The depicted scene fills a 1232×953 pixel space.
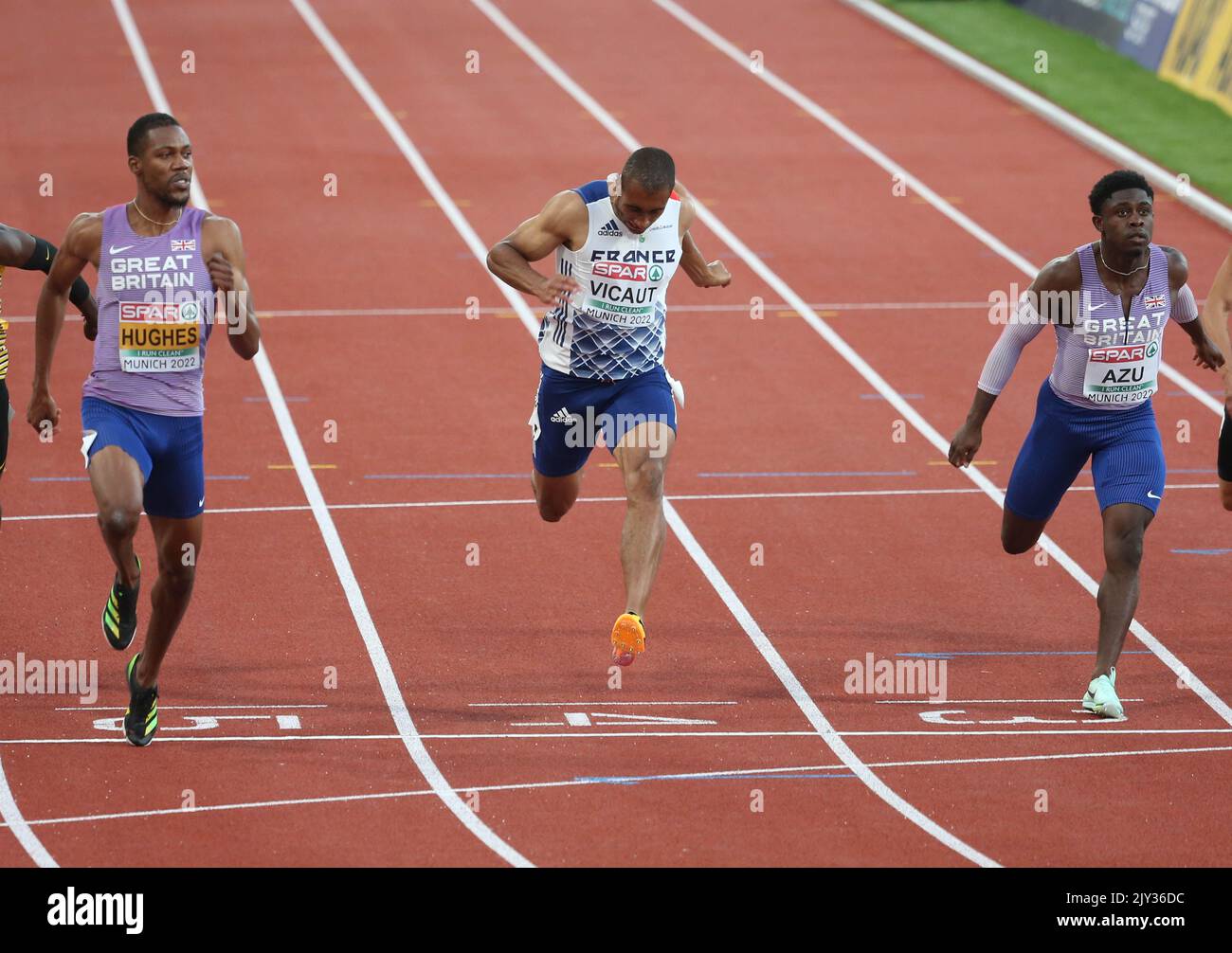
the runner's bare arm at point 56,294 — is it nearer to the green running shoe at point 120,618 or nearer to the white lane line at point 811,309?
the green running shoe at point 120,618

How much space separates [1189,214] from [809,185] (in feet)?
11.5

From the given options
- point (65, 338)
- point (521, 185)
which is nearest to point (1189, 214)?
point (521, 185)

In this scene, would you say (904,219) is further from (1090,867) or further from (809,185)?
(1090,867)

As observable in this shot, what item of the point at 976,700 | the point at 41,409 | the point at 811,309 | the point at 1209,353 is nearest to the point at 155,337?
the point at 41,409

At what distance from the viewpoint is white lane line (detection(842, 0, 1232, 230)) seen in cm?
1958

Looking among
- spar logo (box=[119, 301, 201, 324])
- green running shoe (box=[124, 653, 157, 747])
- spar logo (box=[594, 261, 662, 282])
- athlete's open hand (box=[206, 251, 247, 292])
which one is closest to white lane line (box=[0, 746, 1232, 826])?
green running shoe (box=[124, 653, 157, 747])

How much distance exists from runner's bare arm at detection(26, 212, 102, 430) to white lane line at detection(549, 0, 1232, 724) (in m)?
4.99

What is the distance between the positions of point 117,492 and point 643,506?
2126 mm

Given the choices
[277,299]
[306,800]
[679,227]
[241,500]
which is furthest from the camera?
[277,299]

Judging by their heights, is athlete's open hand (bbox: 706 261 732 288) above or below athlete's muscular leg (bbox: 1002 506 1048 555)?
above

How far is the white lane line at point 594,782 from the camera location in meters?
7.70

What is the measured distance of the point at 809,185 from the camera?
65.6 feet

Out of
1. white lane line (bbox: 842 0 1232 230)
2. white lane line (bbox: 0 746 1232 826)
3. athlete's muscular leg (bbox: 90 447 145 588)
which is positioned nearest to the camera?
athlete's muscular leg (bbox: 90 447 145 588)

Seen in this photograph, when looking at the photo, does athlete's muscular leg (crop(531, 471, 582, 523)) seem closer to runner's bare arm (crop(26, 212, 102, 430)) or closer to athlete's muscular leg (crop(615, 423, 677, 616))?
athlete's muscular leg (crop(615, 423, 677, 616))
